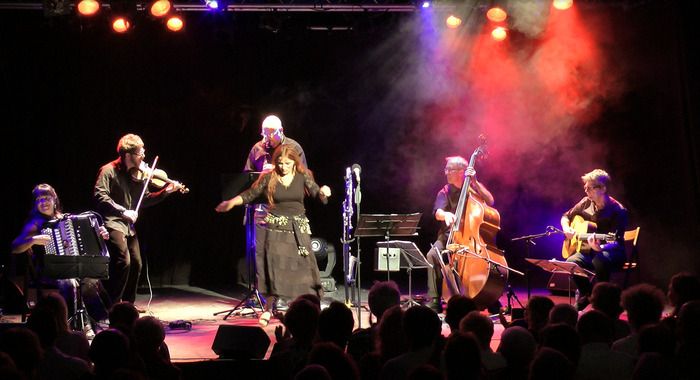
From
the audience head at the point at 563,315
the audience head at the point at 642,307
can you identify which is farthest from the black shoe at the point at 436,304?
the audience head at the point at 642,307

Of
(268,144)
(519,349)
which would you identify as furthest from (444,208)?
(519,349)

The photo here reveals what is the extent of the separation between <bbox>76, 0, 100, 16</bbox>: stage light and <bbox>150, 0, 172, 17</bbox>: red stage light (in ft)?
2.16

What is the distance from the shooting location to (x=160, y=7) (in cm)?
915

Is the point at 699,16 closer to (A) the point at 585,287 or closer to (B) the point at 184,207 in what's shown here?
(A) the point at 585,287

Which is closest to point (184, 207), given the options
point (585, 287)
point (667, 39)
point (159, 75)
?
point (159, 75)

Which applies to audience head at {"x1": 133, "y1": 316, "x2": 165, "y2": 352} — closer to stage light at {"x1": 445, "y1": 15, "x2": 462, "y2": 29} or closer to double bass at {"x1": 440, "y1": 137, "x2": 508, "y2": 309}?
double bass at {"x1": 440, "y1": 137, "x2": 508, "y2": 309}

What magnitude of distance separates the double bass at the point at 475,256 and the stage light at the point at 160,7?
4.30m

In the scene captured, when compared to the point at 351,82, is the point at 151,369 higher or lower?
lower

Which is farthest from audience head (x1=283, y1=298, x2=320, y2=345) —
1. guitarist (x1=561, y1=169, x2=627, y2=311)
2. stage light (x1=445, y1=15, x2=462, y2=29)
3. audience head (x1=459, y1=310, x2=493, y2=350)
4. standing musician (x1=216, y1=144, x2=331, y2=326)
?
stage light (x1=445, y1=15, x2=462, y2=29)

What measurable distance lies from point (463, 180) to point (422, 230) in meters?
3.11

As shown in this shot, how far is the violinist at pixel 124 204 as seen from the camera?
815 centimetres

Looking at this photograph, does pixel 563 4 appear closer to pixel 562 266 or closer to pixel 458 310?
pixel 562 266

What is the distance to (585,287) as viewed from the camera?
8.70 m

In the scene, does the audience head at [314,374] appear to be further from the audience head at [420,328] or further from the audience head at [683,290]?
the audience head at [683,290]
